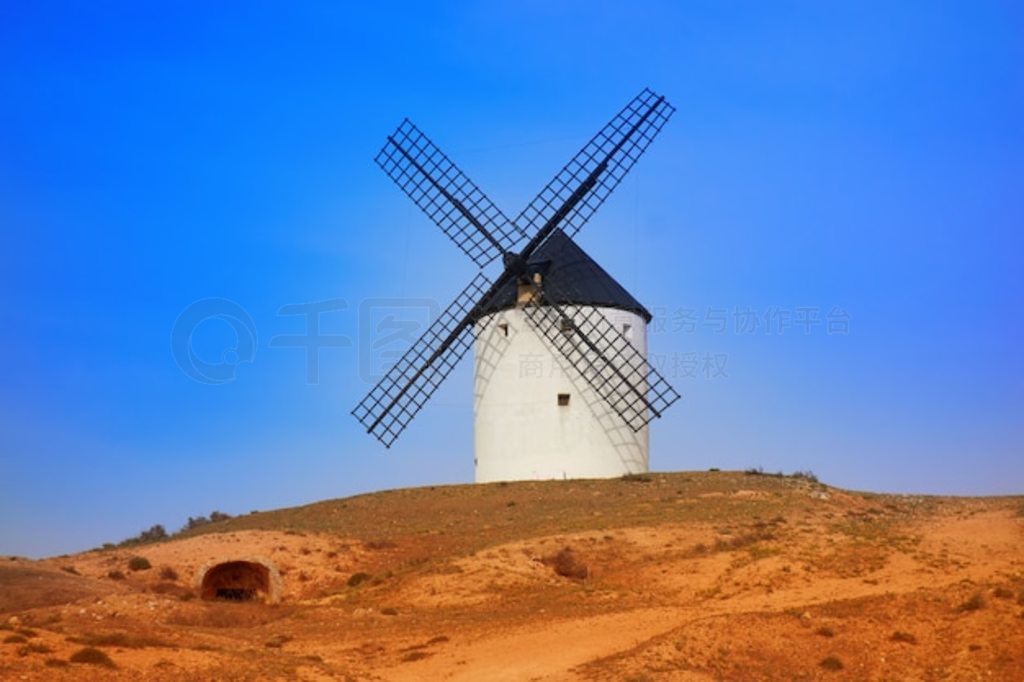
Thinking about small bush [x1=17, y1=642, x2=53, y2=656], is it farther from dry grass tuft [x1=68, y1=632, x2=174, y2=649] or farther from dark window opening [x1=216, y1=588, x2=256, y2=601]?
dark window opening [x1=216, y1=588, x2=256, y2=601]

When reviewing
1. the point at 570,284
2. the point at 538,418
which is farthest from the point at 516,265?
the point at 538,418

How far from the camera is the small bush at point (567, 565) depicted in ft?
75.2

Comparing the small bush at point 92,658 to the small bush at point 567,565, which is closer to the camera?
the small bush at point 92,658

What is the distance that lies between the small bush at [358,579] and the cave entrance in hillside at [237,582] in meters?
1.77

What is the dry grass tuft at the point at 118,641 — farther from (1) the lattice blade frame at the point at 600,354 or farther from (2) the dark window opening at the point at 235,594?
(1) the lattice blade frame at the point at 600,354

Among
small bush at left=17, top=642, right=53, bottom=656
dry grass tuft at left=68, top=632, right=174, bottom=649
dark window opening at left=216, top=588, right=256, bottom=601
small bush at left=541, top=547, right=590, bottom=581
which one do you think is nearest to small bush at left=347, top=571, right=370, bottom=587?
dark window opening at left=216, top=588, right=256, bottom=601

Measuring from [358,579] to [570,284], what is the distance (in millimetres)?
13554

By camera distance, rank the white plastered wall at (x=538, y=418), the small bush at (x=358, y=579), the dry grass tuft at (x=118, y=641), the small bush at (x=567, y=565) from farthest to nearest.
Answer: the white plastered wall at (x=538, y=418) → the small bush at (x=358, y=579) → the small bush at (x=567, y=565) → the dry grass tuft at (x=118, y=641)

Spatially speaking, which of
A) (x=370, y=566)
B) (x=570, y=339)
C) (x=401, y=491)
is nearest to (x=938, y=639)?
(x=370, y=566)

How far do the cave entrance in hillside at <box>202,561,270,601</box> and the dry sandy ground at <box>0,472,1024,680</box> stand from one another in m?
0.36

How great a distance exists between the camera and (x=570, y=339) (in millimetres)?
33656

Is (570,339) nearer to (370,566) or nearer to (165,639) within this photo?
(370,566)

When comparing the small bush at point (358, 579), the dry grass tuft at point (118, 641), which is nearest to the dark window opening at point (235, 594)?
the small bush at point (358, 579)

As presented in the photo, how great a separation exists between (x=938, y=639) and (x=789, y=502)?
1102 cm
